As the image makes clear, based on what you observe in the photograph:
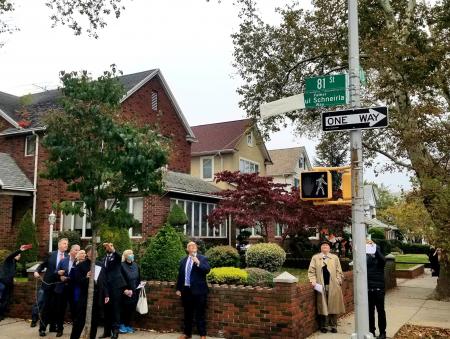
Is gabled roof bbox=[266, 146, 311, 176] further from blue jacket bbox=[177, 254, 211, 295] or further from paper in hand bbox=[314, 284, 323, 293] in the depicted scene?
blue jacket bbox=[177, 254, 211, 295]

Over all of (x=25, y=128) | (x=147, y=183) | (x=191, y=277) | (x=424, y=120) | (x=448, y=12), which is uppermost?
(x=448, y=12)

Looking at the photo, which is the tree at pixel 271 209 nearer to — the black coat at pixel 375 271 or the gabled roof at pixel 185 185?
the gabled roof at pixel 185 185

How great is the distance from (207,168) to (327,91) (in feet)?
89.1

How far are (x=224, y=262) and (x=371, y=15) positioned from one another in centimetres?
974

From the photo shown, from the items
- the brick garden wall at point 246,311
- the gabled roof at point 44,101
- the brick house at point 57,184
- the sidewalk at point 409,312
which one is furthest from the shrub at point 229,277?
the gabled roof at point 44,101

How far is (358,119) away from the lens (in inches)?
271

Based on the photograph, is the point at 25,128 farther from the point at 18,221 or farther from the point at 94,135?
the point at 94,135

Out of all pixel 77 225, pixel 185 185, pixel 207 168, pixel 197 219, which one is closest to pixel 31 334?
pixel 77 225

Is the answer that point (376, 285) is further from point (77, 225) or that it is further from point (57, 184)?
point (57, 184)

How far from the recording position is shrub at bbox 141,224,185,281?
1117cm

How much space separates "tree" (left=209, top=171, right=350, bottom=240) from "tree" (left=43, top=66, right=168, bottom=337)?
41.9ft

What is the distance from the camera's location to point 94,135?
8398 millimetres

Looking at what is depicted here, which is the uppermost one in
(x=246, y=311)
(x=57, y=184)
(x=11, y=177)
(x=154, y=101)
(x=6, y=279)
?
(x=154, y=101)

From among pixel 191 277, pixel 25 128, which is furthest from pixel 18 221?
pixel 191 277
